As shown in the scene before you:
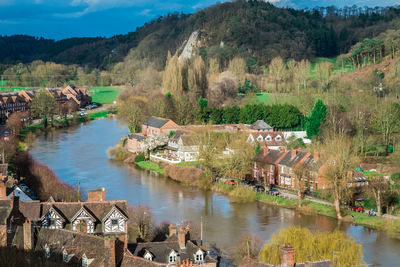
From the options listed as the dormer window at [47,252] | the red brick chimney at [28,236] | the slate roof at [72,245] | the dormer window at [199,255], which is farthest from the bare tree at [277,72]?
the dormer window at [47,252]

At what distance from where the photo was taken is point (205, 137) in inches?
1671

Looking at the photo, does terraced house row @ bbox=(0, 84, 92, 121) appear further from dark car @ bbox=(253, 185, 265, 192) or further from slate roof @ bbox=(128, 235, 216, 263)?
slate roof @ bbox=(128, 235, 216, 263)

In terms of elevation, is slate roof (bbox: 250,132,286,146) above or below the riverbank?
above

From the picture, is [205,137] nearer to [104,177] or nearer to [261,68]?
[104,177]

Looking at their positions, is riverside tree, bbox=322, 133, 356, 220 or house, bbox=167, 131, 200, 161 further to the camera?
house, bbox=167, 131, 200, 161

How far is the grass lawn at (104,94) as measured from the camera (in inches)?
3585

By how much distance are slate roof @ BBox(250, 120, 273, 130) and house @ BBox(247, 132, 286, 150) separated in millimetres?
5764

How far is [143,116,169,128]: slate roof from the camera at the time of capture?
53781mm

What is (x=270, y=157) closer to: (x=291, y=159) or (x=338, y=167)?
(x=291, y=159)

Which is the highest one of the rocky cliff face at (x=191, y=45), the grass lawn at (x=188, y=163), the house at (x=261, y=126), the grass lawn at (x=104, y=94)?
the rocky cliff face at (x=191, y=45)

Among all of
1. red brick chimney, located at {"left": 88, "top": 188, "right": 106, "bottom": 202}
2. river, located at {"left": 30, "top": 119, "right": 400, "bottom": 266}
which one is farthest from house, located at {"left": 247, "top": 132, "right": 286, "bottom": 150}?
red brick chimney, located at {"left": 88, "top": 188, "right": 106, "bottom": 202}

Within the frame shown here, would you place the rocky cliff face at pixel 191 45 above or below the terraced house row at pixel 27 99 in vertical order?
above

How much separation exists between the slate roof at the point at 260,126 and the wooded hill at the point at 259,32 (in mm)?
36252

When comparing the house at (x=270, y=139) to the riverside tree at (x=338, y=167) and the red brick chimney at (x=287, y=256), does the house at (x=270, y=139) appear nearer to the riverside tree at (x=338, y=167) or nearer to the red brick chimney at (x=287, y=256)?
the riverside tree at (x=338, y=167)
